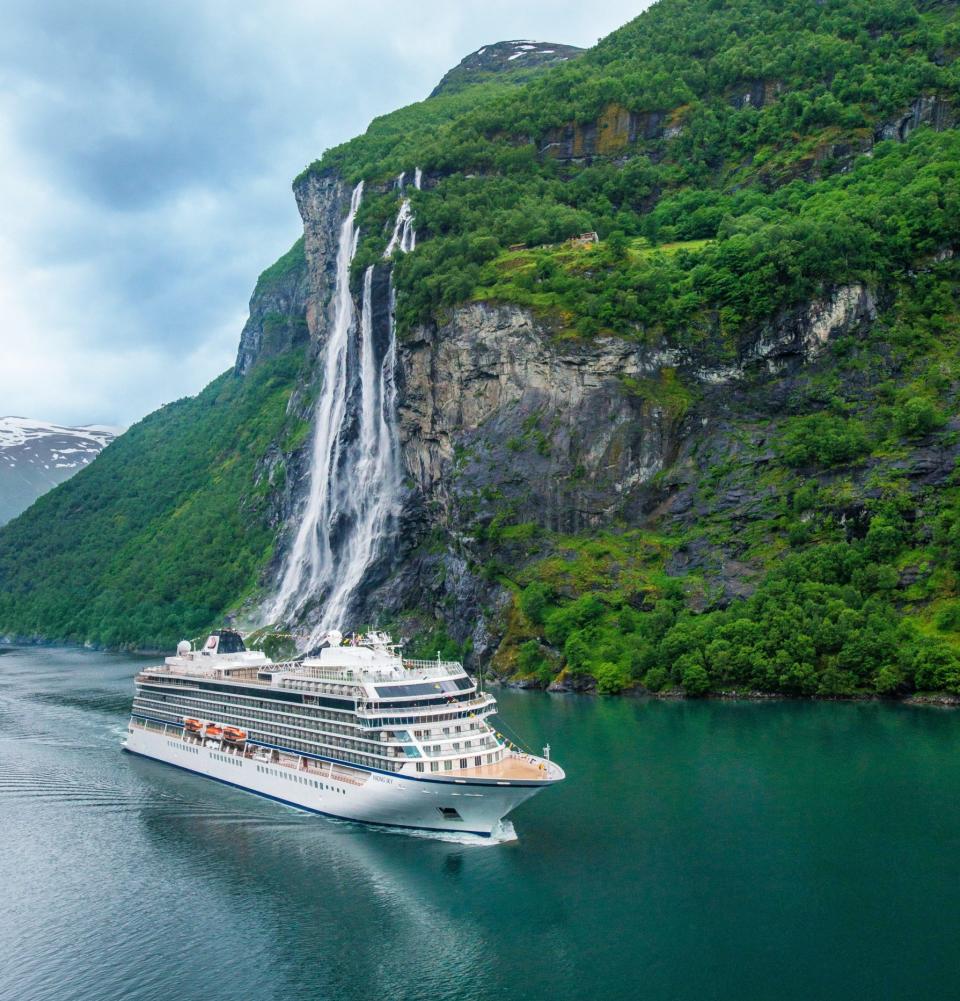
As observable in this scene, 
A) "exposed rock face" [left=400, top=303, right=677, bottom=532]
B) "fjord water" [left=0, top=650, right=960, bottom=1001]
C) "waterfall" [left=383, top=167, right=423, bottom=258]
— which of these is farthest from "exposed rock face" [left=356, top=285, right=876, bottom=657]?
"fjord water" [left=0, top=650, right=960, bottom=1001]

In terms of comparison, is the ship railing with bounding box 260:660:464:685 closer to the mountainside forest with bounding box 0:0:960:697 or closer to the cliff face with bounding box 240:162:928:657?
the mountainside forest with bounding box 0:0:960:697

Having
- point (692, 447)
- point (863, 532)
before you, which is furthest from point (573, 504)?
point (863, 532)

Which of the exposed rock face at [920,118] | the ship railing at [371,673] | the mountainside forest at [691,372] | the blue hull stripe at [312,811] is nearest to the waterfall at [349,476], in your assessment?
the mountainside forest at [691,372]

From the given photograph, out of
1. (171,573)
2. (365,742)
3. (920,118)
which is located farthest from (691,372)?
(171,573)

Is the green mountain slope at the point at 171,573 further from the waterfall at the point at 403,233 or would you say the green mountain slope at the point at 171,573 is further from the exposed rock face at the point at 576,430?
the exposed rock face at the point at 576,430

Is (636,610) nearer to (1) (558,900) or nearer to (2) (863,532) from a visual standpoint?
(2) (863,532)
